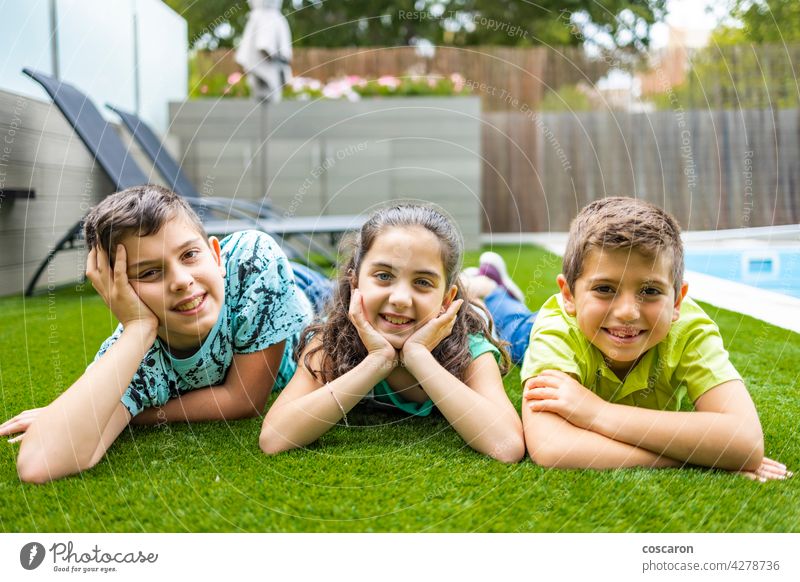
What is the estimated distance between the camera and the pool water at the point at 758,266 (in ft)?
5.33

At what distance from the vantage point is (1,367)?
147 cm

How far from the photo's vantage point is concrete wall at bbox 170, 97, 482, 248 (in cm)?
382

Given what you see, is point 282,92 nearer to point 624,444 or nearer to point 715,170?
point 715,170

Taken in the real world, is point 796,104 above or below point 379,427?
above

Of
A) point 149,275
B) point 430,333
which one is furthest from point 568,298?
point 149,275

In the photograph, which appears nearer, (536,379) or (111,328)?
(536,379)

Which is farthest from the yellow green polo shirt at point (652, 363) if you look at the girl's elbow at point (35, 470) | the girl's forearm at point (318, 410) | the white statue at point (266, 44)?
the white statue at point (266, 44)

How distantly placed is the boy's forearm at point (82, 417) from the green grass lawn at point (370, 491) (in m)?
0.03

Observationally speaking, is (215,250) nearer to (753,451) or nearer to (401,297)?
(401,297)

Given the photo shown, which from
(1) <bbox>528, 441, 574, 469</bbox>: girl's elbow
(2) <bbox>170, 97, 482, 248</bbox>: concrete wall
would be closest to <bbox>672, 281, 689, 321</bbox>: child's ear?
(1) <bbox>528, 441, 574, 469</bbox>: girl's elbow

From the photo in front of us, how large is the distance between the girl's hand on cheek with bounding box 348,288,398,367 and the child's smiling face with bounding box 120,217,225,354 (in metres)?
0.21

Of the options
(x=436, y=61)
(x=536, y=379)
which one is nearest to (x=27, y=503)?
(x=536, y=379)

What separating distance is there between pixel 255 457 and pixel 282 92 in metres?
3.36

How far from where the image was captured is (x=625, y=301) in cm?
93
